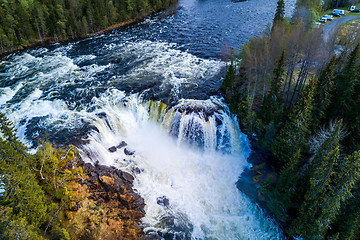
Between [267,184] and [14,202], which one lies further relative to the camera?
[267,184]

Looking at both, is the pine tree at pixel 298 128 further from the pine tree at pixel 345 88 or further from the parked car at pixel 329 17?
the parked car at pixel 329 17

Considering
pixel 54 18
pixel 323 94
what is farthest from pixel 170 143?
pixel 54 18

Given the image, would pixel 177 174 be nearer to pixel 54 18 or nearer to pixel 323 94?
pixel 323 94

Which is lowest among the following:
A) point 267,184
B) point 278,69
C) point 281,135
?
point 267,184

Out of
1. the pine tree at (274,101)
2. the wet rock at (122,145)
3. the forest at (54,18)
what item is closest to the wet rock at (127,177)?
the wet rock at (122,145)

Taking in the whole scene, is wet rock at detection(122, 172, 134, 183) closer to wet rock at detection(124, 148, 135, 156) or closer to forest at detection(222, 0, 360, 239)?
wet rock at detection(124, 148, 135, 156)

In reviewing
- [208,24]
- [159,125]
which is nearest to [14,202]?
[159,125]

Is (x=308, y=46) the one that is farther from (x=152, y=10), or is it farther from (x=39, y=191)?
(x=152, y=10)
